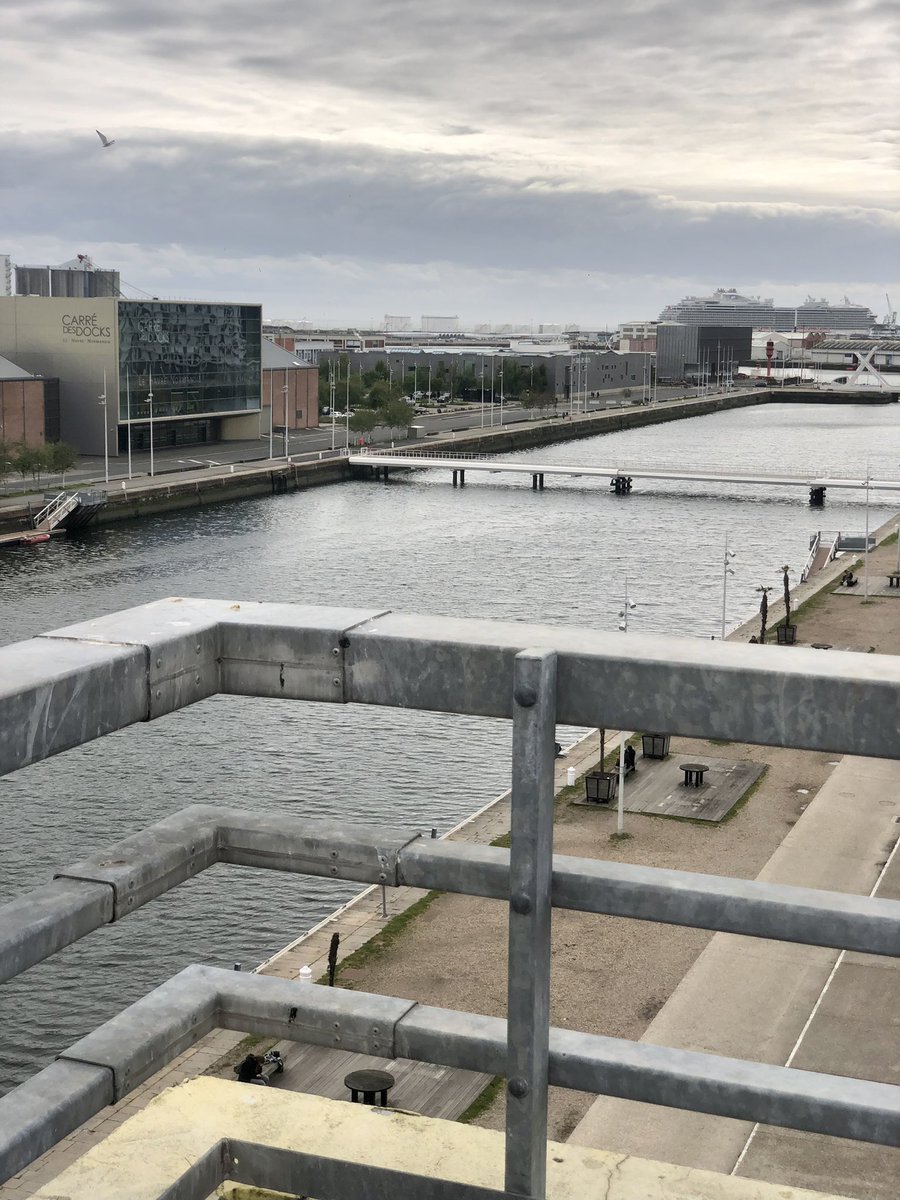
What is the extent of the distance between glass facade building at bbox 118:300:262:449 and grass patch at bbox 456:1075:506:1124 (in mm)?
34758

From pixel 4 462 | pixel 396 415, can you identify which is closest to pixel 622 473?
pixel 396 415

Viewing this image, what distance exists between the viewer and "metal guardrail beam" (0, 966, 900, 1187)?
1.74m

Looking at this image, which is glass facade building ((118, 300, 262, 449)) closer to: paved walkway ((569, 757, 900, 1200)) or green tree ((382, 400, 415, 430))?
green tree ((382, 400, 415, 430))

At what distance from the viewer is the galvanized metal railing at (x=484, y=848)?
1664 millimetres

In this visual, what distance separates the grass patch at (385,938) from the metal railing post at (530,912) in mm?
7475

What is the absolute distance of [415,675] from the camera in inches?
72.4

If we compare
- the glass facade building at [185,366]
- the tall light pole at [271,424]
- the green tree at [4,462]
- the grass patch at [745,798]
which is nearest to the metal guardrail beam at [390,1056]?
the grass patch at [745,798]

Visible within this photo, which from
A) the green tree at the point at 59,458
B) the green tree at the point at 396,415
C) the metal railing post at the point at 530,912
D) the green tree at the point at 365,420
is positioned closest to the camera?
→ the metal railing post at the point at 530,912

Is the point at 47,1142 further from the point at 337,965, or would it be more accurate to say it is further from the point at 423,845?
the point at 337,965

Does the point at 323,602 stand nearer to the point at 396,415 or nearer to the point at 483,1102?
the point at 483,1102

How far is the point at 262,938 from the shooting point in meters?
10.8

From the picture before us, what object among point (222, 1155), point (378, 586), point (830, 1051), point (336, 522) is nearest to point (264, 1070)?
point (830, 1051)

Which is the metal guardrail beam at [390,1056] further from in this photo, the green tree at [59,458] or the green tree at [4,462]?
the green tree at [59,458]

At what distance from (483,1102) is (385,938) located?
2.54 m
